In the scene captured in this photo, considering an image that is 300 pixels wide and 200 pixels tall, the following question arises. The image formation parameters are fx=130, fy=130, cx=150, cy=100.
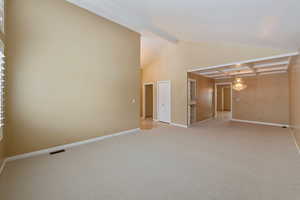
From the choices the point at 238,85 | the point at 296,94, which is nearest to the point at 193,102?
the point at 238,85

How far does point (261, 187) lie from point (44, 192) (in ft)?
9.72

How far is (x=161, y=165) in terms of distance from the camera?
7.86 ft

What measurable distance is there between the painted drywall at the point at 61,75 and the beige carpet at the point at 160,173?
622 mm

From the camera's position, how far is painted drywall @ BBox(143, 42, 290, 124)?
386 cm

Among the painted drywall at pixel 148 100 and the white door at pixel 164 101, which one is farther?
the painted drywall at pixel 148 100

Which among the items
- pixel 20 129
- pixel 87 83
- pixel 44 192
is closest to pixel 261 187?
pixel 44 192

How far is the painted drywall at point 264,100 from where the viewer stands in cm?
549

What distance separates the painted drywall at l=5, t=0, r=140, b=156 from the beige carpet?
0.62 meters

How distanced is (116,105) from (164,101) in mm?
2729

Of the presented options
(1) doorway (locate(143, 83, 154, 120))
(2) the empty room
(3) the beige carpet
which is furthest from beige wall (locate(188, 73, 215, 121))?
(3) the beige carpet

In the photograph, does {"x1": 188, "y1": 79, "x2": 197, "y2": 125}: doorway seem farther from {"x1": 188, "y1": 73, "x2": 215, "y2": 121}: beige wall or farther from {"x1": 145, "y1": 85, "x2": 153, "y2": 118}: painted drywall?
{"x1": 145, "y1": 85, "x2": 153, "y2": 118}: painted drywall

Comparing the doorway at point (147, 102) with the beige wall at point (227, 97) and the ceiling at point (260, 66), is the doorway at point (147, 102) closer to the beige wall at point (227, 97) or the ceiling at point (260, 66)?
the ceiling at point (260, 66)

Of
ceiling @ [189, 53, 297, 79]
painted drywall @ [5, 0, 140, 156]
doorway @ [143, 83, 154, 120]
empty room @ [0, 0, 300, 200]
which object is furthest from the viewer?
doorway @ [143, 83, 154, 120]

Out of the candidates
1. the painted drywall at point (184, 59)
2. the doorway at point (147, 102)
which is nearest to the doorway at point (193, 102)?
the painted drywall at point (184, 59)
